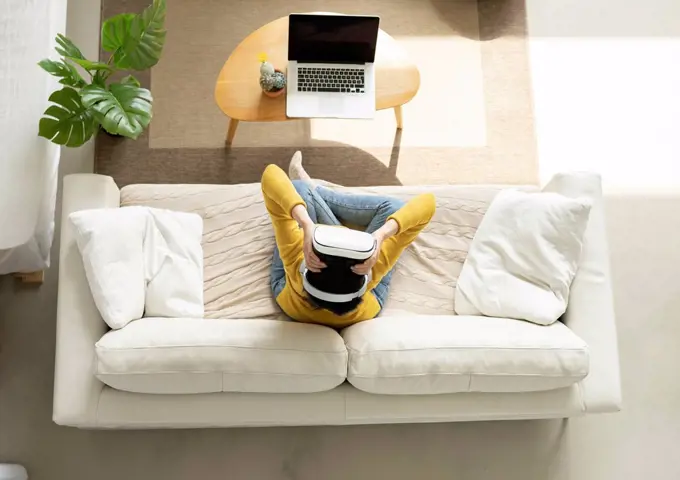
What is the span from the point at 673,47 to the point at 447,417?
2.08 m

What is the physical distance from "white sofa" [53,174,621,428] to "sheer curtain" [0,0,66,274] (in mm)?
123

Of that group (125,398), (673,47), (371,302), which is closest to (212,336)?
(125,398)

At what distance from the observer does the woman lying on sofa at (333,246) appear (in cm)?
182

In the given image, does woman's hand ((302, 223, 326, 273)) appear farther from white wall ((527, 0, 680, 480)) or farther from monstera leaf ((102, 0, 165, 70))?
white wall ((527, 0, 680, 480))

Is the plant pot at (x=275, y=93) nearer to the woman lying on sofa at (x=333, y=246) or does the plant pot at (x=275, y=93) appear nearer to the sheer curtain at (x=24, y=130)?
the woman lying on sofa at (x=333, y=246)

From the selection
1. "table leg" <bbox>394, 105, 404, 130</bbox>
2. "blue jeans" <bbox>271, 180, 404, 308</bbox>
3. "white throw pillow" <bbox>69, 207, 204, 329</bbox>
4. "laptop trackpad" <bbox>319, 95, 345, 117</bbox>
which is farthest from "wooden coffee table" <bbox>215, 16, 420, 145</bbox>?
"white throw pillow" <bbox>69, 207, 204, 329</bbox>

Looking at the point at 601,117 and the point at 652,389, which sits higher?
the point at 601,117

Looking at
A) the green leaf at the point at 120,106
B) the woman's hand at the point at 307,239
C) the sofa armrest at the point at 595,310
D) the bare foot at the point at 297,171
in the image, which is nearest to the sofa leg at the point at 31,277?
the green leaf at the point at 120,106

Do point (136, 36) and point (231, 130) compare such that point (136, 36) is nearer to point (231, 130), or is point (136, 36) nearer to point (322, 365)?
point (231, 130)

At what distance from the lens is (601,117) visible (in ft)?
10.00

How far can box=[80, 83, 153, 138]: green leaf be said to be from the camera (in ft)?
6.85

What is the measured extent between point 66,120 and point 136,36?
0.34 m

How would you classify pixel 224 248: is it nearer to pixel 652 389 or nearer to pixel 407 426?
pixel 407 426

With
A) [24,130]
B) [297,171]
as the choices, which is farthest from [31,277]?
[297,171]
